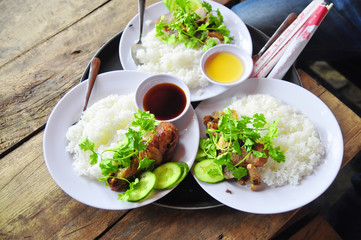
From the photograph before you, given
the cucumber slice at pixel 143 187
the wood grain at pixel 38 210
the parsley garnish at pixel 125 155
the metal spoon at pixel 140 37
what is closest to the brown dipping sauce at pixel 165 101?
the parsley garnish at pixel 125 155

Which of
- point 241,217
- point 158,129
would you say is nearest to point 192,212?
point 241,217

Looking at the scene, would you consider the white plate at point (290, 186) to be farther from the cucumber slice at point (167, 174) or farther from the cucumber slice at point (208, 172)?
the cucumber slice at point (167, 174)

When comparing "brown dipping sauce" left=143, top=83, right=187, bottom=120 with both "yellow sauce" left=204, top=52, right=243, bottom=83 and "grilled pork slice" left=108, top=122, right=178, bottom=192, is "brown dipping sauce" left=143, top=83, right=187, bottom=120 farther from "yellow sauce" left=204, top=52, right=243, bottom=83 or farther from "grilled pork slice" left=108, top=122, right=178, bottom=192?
"yellow sauce" left=204, top=52, right=243, bottom=83

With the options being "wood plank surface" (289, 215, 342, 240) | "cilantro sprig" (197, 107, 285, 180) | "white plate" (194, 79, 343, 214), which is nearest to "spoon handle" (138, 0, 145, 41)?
"white plate" (194, 79, 343, 214)

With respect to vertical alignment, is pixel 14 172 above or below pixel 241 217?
above

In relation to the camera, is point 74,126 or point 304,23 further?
point 304,23

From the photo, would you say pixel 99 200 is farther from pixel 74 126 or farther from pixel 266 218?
pixel 266 218
